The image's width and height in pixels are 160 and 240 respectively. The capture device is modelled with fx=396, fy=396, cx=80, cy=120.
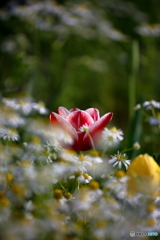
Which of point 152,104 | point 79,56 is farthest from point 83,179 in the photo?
point 79,56

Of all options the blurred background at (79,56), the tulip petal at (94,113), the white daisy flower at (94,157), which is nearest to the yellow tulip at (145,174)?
the white daisy flower at (94,157)

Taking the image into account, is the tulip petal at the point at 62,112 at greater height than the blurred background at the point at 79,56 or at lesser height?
greater

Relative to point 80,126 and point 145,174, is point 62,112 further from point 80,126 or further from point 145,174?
point 145,174

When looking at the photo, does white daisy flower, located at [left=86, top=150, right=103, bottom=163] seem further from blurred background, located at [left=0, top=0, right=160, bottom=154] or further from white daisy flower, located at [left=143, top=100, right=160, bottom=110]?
blurred background, located at [left=0, top=0, right=160, bottom=154]

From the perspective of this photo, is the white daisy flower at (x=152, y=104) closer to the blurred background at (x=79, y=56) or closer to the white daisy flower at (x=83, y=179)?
the white daisy flower at (x=83, y=179)

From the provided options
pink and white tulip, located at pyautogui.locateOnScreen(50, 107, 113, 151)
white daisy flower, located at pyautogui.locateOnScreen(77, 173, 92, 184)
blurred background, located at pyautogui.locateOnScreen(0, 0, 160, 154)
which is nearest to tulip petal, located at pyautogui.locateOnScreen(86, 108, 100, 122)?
pink and white tulip, located at pyautogui.locateOnScreen(50, 107, 113, 151)
